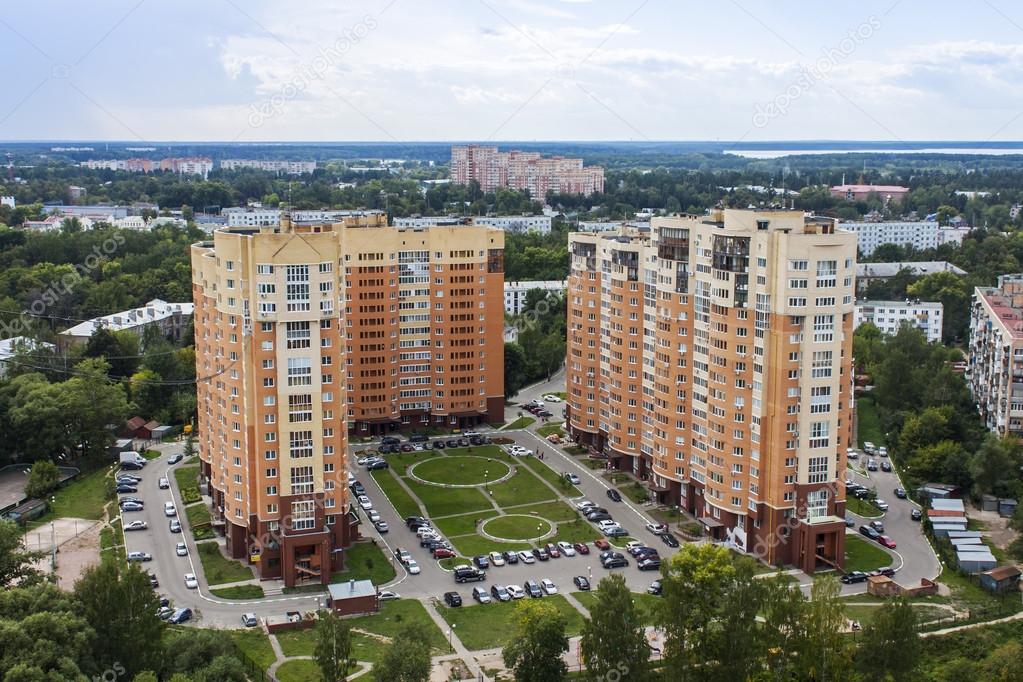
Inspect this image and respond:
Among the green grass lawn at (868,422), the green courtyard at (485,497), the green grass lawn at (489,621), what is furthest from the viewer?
the green grass lawn at (868,422)

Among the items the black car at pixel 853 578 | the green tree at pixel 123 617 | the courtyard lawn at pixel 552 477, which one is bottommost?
the black car at pixel 853 578

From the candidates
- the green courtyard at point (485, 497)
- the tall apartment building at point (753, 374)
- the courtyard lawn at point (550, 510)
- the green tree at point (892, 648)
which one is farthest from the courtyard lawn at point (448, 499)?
the green tree at point (892, 648)

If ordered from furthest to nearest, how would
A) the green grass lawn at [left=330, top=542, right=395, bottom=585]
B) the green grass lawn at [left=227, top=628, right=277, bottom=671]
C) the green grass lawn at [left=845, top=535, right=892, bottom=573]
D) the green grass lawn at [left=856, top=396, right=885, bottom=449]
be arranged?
the green grass lawn at [left=856, top=396, right=885, bottom=449], the green grass lawn at [left=845, top=535, right=892, bottom=573], the green grass lawn at [left=330, top=542, right=395, bottom=585], the green grass lawn at [left=227, top=628, right=277, bottom=671]

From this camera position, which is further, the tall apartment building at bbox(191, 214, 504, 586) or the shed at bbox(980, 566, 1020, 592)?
the shed at bbox(980, 566, 1020, 592)

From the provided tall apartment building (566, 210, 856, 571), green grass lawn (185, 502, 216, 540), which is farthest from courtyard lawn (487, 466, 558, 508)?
green grass lawn (185, 502, 216, 540)

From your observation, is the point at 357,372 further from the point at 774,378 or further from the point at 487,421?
the point at 774,378

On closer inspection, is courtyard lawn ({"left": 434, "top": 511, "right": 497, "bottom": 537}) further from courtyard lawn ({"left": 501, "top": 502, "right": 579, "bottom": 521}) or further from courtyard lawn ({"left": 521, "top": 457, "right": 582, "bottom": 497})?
courtyard lawn ({"left": 521, "top": 457, "right": 582, "bottom": 497})

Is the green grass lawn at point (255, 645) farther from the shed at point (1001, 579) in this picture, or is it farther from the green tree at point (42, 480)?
the shed at point (1001, 579)
